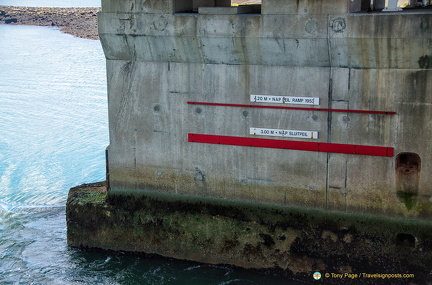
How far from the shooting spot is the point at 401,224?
9773 mm

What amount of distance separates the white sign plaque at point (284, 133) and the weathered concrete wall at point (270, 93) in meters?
0.08

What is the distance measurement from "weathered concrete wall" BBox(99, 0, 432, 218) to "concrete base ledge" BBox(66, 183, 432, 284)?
23 centimetres

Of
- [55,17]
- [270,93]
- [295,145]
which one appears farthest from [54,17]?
[295,145]

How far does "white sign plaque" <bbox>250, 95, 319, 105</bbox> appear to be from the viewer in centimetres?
1001

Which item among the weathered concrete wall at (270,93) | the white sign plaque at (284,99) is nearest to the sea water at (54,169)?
the weathered concrete wall at (270,93)

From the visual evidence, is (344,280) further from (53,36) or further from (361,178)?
(53,36)

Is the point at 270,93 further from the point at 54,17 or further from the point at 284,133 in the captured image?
the point at 54,17

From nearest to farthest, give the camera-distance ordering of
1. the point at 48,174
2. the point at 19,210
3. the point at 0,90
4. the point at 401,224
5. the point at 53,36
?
the point at 401,224
the point at 19,210
the point at 48,174
the point at 0,90
the point at 53,36

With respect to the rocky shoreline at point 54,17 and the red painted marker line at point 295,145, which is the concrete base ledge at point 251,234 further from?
the rocky shoreline at point 54,17

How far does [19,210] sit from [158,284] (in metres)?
5.29

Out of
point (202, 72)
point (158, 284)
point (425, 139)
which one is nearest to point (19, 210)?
point (158, 284)

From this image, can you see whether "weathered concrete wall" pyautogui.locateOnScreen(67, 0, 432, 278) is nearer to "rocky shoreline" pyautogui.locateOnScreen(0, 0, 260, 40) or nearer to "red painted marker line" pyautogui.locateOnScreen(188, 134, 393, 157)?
"red painted marker line" pyautogui.locateOnScreen(188, 134, 393, 157)

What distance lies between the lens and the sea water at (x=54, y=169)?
11344 mm

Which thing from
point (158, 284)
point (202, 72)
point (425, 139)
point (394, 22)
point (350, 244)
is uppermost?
point (394, 22)
